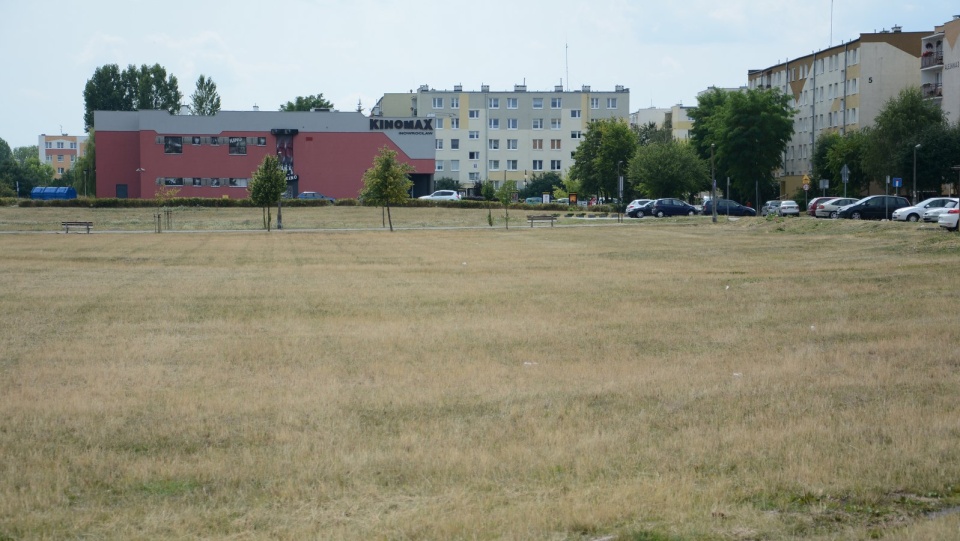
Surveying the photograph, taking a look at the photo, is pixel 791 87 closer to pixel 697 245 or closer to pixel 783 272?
pixel 697 245

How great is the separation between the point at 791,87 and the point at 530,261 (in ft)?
305

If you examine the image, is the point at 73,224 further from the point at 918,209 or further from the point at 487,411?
the point at 487,411

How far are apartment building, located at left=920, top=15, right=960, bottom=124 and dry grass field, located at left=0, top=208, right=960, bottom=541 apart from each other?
69861mm

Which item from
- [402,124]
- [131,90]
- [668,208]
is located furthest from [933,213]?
[131,90]

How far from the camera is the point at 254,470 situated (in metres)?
8.48

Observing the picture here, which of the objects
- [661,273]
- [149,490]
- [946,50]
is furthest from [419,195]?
[149,490]

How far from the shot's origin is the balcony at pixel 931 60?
92.4m

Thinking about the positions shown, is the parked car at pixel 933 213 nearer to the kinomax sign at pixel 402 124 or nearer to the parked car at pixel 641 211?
the parked car at pixel 641 211

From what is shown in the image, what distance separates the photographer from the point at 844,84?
106062 mm

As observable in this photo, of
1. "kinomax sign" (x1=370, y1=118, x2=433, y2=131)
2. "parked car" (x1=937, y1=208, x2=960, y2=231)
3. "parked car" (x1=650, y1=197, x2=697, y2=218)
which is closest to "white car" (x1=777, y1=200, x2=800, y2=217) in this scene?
"parked car" (x1=650, y1=197, x2=697, y2=218)

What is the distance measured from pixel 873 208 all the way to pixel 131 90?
3793 inches

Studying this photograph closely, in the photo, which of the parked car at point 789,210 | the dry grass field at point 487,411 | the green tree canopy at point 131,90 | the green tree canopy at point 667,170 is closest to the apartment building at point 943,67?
the parked car at point 789,210

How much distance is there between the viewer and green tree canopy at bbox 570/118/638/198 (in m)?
112

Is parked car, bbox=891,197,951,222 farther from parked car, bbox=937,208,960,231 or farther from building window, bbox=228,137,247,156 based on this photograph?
building window, bbox=228,137,247,156
